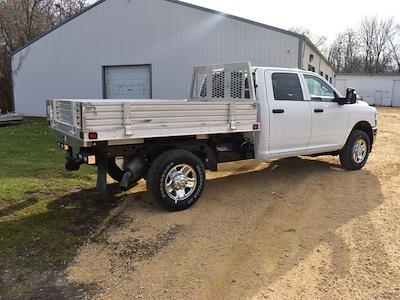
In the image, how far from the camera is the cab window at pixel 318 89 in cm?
780

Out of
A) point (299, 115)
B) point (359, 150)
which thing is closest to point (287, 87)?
point (299, 115)

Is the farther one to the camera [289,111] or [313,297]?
[289,111]

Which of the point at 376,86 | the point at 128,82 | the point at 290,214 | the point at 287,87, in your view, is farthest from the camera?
the point at 376,86

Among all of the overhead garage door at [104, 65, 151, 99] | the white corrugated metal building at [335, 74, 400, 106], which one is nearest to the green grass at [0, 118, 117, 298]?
the overhead garage door at [104, 65, 151, 99]

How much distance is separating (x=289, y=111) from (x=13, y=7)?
24176 mm

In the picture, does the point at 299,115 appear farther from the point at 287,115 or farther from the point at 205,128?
the point at 205,128

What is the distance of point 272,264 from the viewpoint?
14.3ft

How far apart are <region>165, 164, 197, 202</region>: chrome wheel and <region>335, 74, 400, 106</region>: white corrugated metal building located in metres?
44.2

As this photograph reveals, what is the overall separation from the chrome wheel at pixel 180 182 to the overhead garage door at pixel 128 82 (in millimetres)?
12260

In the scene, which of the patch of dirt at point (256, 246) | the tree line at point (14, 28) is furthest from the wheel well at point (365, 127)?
the tree line at point (14, 28)

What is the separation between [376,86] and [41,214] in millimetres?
47736

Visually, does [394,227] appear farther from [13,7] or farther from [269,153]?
[13,7]

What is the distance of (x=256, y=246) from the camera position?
486cm

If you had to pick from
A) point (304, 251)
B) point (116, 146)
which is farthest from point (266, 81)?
point (304, 251)
